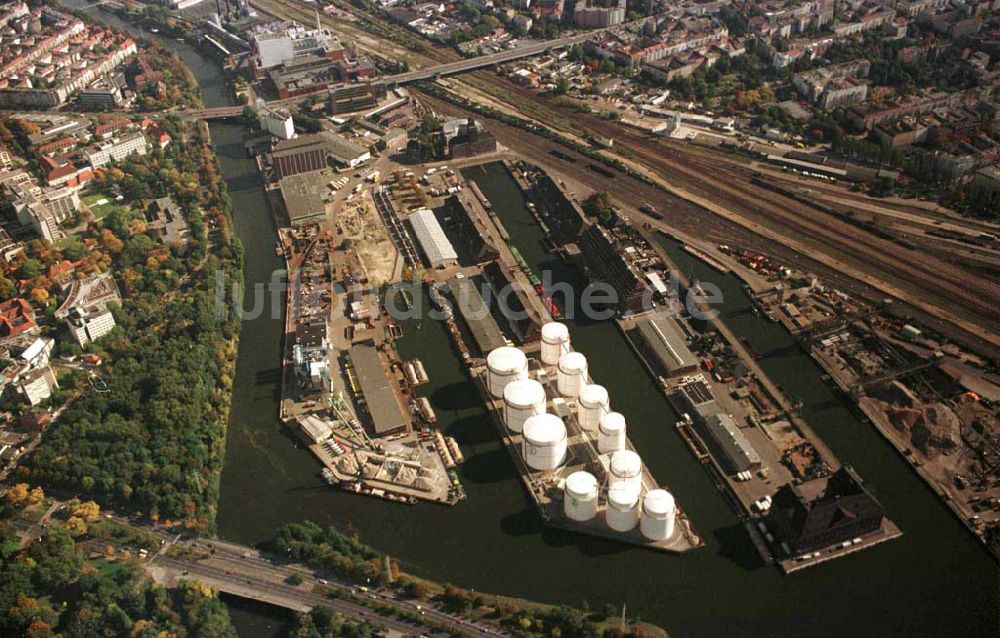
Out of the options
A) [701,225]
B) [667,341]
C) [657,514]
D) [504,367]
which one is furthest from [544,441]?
[701,225]

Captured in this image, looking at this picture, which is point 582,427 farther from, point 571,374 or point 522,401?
point 522,401

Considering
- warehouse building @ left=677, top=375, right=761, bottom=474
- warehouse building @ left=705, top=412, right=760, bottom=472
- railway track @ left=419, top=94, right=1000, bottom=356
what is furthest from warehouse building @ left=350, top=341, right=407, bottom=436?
railway track @ left=419, top=94, right=1000, bottom=356

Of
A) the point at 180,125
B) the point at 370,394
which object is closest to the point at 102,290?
the point at 370,394

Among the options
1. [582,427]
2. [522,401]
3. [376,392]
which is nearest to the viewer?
[522,401]

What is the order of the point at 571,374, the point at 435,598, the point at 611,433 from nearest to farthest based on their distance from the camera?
the point at 435,598 < the point at 611,433 < the point at 571,374

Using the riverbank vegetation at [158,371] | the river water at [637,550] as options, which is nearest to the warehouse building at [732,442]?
the river water at [637,550]

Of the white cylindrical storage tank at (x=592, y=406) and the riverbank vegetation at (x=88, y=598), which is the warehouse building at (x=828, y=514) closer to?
the white cylindrical storage tank at (x=592, y=406)

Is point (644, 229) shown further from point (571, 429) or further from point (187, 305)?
point (187, 305)
